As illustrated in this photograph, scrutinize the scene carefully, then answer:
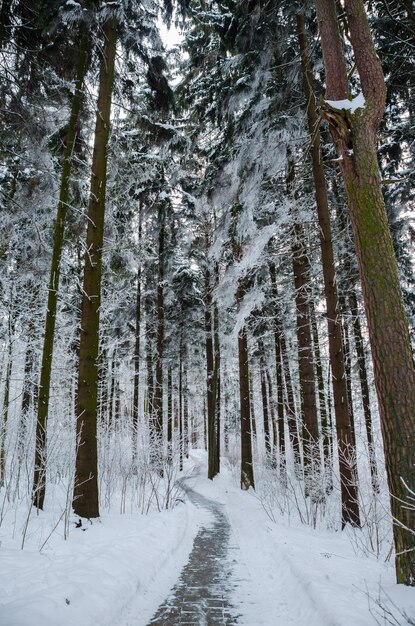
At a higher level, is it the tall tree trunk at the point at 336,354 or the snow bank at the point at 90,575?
the tall tree trunk at the point at 336,354

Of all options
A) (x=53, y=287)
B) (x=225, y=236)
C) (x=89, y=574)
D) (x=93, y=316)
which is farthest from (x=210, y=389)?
(x=89, y=574)

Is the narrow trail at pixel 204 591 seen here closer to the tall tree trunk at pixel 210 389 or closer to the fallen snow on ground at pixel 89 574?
the fallen snow on ground at pixel 89 574

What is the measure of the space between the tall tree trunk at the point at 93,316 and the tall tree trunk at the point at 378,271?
15.5 ft

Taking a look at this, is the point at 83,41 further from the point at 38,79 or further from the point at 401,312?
the point at 401,312

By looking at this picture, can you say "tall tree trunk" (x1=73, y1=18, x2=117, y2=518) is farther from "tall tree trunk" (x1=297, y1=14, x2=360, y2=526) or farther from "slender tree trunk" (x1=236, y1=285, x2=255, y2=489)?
"slender tree trunk" (x1=236, y1=285, x2=255, y2=489)

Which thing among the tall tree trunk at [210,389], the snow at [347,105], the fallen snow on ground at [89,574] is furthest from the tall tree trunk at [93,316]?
the tall tree trunk at [210,389]

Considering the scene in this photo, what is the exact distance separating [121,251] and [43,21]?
5131 mm

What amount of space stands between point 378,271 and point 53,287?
5834 mm

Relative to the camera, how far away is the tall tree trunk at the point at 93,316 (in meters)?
6.83

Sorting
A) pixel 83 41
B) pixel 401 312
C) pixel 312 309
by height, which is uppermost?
pixel 83 41

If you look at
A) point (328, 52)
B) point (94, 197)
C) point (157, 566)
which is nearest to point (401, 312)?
point (328, 52)

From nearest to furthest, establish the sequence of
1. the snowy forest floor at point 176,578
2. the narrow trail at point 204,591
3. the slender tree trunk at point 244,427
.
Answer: the snowy forest floor at point 176,578, the narrow trail at point 204,591, the slender tree trunk at point 244,427

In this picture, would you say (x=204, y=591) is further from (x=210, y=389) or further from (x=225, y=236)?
(x=210, y=389)

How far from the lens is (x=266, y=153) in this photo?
9352 mm
